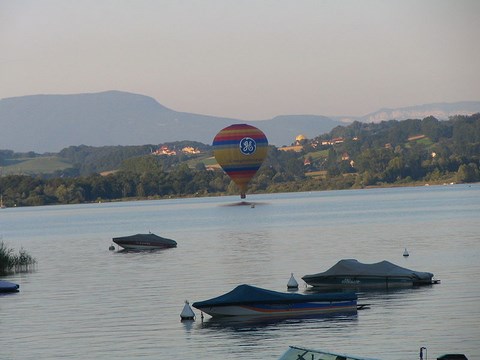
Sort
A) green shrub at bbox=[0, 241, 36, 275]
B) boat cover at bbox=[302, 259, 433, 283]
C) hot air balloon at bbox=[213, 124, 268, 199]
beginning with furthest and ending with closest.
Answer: hot air balloon at bbox=[213, 124, 268, 199], green shrub at bbox=[0, 241, 36, 275], boat cover at bbox=[302, 259, 433, 283]

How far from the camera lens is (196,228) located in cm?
14388

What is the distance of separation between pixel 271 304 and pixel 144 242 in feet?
180

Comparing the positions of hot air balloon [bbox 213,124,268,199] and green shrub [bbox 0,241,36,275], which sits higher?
hot air balloon [bbox 213,124,268,199]

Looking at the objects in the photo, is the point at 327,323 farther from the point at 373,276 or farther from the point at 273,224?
the point at 273,224

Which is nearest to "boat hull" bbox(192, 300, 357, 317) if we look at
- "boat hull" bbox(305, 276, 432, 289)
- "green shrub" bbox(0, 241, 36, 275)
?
"boat hull" bbox(305, 276, 432, 289)

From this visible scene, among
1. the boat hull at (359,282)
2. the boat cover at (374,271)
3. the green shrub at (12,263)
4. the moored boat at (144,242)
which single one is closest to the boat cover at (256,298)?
the boat hull at (359,282)

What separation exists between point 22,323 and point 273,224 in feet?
312

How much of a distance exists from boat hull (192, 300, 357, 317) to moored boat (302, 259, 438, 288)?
898 cm

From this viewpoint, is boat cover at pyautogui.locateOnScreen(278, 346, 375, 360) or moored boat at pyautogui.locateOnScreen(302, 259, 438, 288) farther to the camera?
moored boat at pyautogui.locateOnScreen(302, 259, 438, 288)

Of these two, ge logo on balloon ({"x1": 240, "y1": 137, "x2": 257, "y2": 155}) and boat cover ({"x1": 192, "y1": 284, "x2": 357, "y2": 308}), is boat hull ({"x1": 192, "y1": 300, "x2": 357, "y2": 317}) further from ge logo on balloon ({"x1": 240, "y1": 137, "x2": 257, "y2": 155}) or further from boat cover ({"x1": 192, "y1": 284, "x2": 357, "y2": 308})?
ge logo on balloon ({"x1": 240, "y1": 137, "x2": 257, "y2": 155})

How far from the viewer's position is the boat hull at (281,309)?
157 ft

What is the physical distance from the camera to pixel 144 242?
10181 cm

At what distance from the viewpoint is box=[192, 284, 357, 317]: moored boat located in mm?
47719

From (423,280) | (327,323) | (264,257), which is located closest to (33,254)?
(264,257)
